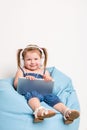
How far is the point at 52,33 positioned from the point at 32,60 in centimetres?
50

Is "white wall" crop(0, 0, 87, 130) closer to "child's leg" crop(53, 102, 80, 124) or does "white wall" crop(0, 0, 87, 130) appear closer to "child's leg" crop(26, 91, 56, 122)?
"child's leg" crop(26, 91, 56, 122)

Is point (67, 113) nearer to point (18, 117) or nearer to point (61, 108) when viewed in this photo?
point (61, 108)

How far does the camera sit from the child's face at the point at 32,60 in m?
2.20

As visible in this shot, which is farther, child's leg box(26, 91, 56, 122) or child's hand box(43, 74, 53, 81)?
child's hand box(43, 74, 53, 81)

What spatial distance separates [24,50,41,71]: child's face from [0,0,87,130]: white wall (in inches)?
12.8

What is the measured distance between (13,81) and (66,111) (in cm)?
58

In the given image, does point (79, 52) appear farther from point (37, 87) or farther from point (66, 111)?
point (66, 111)

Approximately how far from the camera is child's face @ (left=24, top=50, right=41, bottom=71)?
7.23 ft

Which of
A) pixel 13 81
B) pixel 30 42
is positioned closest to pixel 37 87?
pixel 13 81

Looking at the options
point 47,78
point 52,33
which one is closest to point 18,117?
point 47,78

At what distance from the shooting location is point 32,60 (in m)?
2.20

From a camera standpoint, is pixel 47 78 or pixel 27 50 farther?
pixel 27 50

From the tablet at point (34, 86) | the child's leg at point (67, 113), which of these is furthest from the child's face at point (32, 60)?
the child's leg at point (67, 113)

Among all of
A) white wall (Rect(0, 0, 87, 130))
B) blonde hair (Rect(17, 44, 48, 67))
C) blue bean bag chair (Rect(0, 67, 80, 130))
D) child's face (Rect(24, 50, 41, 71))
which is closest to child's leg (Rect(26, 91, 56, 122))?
blue bean bag chair (Rect(0, 67, 80, 130))
